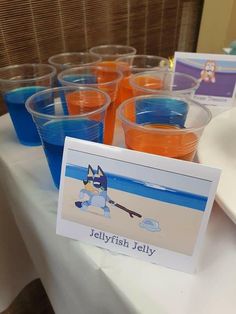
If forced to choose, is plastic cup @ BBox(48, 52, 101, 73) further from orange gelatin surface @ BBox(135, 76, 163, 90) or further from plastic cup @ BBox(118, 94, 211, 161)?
plastic cup @ BBox(118, 94, 211, 161)

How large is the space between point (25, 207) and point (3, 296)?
0.58 m

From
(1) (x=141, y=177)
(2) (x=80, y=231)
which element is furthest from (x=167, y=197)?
(2) (x=80, y=231)

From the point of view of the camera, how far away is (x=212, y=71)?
0.74m

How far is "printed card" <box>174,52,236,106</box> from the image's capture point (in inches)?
28.8

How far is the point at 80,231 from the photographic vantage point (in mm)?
469

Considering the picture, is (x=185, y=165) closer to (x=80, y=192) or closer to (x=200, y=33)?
(x=80, y=192)

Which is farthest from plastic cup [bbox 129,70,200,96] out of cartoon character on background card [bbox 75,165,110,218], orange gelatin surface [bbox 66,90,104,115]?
cartoon character on background card [bbox 75,165,110,218]

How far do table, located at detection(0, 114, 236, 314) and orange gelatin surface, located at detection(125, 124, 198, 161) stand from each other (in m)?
0.13

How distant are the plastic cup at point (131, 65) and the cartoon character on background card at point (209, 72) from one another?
0.31 ft

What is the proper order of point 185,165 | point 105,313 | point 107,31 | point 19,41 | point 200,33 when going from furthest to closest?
point 200,33 → point 107,31 → point 19,41 → point 105,313 → point 185,165

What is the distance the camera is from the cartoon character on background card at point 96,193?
0.43 m

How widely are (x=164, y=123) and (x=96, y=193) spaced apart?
241mm

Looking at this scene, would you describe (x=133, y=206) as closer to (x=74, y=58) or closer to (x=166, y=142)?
(x=166, y=142)

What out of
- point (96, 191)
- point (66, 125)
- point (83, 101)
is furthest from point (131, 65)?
point (96, 191)
